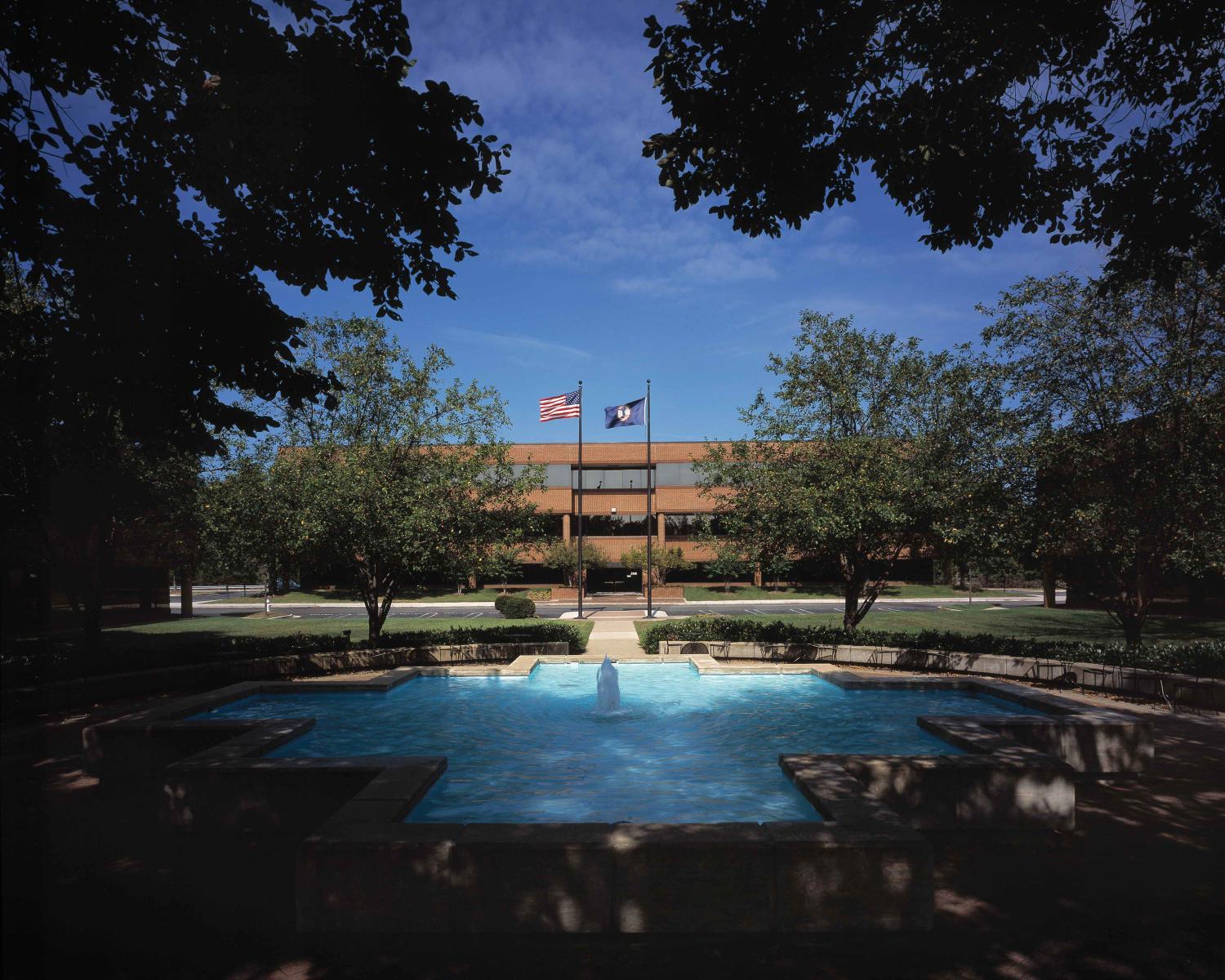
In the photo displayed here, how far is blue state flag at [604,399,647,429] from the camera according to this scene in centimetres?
3130

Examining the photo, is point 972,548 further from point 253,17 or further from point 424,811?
point 253,17

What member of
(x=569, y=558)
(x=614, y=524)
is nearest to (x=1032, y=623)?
(x=569, y=558)

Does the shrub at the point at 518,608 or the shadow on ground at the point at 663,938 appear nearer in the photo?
the shadow on ground at the point at 663,938

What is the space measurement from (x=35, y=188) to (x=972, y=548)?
17584mm

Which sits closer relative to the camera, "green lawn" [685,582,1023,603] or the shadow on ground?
the shadow on ground

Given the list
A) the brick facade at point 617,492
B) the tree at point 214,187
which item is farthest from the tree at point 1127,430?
the brick facade at point 617,492

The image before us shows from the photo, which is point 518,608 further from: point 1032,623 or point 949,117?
point 949,117

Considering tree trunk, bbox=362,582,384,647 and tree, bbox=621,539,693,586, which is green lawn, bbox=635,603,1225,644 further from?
tree, bbox=621,539,693,586

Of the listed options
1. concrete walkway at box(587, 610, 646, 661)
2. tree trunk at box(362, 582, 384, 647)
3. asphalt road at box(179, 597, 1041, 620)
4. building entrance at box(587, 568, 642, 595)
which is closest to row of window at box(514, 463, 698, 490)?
building entrance at box(587, 568, 642, 595)

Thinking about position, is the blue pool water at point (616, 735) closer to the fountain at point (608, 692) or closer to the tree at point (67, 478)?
the fountain at point (608, 692)

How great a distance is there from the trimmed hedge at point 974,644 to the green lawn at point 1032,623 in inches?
132

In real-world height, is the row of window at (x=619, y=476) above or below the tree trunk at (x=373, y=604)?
above

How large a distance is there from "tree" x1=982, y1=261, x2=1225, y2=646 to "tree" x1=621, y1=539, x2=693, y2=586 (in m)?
35.9

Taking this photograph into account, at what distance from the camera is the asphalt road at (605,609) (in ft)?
120
